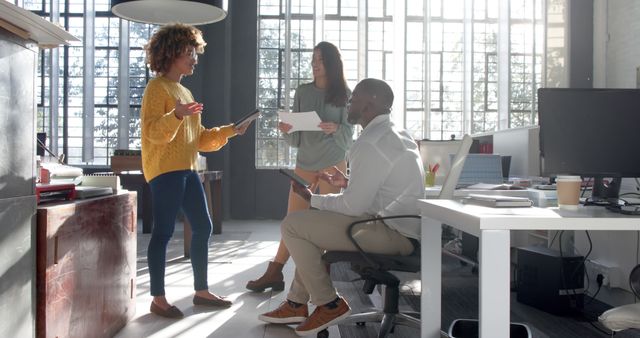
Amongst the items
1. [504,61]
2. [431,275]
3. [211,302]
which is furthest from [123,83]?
[431,275]

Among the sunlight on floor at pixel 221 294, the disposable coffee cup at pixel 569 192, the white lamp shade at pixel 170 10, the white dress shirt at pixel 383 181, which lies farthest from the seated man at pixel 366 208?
the white lamp shade at pixel 170 10

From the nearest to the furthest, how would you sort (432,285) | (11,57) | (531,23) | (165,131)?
1. (11,57)
2. (432,285)
3. (165,131)
4. (531,23)

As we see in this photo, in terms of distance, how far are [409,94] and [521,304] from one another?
5.14 meters

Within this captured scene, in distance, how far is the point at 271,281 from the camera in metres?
3.37

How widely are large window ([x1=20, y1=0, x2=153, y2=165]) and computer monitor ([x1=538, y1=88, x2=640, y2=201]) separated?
7.03m

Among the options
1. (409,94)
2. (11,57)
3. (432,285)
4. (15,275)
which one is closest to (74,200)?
(15,275)

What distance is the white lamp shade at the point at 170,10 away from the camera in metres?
3.05

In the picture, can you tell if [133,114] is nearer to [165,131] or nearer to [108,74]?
[108,74]

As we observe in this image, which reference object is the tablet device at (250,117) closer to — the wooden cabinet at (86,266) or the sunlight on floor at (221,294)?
the wooden cabinet at (86,266)

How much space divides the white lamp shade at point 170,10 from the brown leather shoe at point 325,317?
68.4 inches

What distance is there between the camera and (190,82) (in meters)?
7.72

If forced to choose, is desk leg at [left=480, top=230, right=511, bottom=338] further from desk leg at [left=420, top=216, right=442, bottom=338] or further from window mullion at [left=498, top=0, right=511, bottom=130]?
window mullion at [left=498, top=0, right=511, bottom=130]

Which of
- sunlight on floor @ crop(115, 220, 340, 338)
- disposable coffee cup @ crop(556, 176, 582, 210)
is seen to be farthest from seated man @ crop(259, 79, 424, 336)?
disposable coffee cup @ crop(556, 176, 582, 210)

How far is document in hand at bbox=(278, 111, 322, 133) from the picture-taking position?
2988 millimetres
